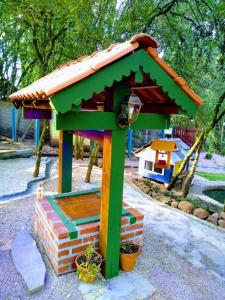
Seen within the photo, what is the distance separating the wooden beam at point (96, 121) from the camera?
2.53m

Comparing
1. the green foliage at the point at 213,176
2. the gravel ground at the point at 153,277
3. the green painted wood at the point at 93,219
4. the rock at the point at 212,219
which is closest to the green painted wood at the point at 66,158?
the gravel ground at the point at 153,277

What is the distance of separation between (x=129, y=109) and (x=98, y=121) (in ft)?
1.18

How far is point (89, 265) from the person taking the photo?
301cm

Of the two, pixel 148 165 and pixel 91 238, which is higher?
pixel 91 238

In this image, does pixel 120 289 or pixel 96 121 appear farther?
pixel 120 289

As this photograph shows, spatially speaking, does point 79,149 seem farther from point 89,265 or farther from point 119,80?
point 119,80

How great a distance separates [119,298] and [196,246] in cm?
189

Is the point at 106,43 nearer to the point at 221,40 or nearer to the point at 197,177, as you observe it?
the point at 221,40

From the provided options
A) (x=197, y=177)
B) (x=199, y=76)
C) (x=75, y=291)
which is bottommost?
(x=197, y=177)

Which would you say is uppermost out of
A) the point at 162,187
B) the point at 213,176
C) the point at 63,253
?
the point at 63,253

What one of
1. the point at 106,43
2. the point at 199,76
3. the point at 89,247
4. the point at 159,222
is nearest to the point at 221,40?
the point at 199,76

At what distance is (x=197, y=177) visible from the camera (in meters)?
12.0

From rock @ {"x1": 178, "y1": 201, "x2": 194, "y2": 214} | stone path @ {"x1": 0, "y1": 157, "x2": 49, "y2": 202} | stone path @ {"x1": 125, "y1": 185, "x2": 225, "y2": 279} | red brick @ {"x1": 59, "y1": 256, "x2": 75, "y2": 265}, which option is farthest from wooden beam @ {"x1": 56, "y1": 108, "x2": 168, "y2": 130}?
stone path @ {"x1": 0, "y1": 157, "x2": 49, "y2": 202}

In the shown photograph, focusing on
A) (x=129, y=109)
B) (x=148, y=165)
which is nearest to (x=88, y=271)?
(x=129, y=109)
